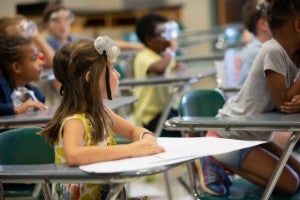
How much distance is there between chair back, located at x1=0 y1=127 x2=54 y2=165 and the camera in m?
2.29

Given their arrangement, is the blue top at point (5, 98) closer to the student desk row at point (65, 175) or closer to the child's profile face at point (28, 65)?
the child's profile face at point (28, 65)

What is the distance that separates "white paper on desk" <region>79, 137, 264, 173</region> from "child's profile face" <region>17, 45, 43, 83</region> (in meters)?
1.25

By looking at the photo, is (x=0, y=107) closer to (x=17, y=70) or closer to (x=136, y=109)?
(x=17, y=70)

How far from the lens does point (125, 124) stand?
2346 mm

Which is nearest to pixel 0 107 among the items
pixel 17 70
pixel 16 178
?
pixel 17 70

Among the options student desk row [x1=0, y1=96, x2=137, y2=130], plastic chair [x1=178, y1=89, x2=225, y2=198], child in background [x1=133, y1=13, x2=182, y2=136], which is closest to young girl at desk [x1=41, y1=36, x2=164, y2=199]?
student desk row [x1=0, y1=96, x2=137, y2=130]

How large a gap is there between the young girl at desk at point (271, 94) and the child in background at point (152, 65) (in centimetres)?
172

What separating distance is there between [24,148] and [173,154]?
25.6 inches

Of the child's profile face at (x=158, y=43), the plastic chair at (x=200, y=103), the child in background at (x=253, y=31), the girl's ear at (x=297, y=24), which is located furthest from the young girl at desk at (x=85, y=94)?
the child's profile face at (x=158, y=43)

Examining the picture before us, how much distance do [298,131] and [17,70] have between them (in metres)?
1.58

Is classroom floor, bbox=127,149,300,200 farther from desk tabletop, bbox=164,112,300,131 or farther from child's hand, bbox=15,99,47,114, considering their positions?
desk tabletop, bbox=164,112,300,131

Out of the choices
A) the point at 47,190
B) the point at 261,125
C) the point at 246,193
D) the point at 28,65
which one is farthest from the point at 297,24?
the point at 28,65

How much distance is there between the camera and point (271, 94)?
256cm

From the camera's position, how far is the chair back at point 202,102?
290cm
